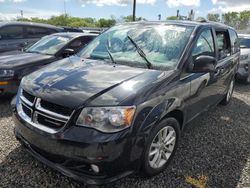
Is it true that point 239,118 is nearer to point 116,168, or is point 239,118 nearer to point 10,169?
point 116,168

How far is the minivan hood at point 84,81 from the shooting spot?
7.61 feet

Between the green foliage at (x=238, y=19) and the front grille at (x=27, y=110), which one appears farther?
the green foliage at (x=238, y=19)

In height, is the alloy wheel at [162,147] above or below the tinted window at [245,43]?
below

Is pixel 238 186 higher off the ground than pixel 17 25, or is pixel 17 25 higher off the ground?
pixel 17 25

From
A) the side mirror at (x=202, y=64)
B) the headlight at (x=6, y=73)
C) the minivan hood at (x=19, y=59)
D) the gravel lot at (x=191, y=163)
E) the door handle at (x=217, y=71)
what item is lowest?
the gravel lot at (x=191, y=163)

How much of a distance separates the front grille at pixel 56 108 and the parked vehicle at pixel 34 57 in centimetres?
268

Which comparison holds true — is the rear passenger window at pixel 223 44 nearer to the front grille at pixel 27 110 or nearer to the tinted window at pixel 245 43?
the front grille at pixel 27 110

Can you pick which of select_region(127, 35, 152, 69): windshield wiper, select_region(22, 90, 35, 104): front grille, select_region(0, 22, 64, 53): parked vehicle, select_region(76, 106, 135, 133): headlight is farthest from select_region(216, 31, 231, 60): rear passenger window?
select_region(0, 22, 64, 53): parked vehicle

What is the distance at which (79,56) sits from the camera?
3.58 meters

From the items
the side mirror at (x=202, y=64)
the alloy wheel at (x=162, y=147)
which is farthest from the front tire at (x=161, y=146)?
the side mirror at (x=202, y=64)

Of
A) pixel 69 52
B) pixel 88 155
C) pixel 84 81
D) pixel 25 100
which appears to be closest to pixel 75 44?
pixel 69 52

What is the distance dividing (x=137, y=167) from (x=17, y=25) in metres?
6.88

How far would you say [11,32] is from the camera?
763 centimetres

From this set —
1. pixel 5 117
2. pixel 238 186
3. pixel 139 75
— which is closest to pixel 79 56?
pixel 139 75
